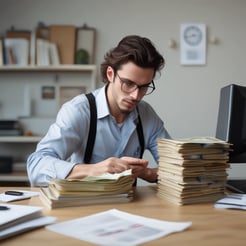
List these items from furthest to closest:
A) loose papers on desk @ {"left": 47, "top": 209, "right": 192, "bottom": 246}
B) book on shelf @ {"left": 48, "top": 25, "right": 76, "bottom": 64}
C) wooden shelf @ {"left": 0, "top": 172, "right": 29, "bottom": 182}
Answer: book on shelf @ {"left": 48, "top": 25, "right": 76, "bottom": 64}
wooden shelf @ {"left": 0, "top": 172, "right": 29, "bottom": 182}
loose papers on desk @ {"left": 47, "top": 209, "right": 192, "bottom": 246}

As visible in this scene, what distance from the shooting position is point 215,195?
4.36ft

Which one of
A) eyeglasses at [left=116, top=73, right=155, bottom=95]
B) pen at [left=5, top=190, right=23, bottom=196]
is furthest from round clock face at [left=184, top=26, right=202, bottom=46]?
pen at [left=5, top=190, right=23, bottom=196]

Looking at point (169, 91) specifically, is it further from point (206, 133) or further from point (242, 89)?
point (242, 89)

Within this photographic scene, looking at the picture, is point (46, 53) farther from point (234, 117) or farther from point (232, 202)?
point (232, 202)

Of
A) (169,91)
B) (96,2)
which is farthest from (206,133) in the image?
(96,2)

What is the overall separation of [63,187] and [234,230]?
1.71 ft

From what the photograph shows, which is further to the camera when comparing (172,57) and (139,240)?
(172,57)

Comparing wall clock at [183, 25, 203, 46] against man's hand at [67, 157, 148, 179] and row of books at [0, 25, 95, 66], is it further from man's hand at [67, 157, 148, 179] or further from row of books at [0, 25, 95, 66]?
man's hand at [67, 157, 148, 179]

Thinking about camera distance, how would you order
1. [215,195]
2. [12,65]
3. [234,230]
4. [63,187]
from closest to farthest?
[234,230] → [63,187] → [215,195] → [12,65]

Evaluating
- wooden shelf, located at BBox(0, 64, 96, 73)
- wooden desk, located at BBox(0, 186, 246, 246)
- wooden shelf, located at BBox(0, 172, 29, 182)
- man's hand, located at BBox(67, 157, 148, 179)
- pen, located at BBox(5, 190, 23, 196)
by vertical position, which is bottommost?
wooden shelf, located at BBox(0, 172, 29, 182)

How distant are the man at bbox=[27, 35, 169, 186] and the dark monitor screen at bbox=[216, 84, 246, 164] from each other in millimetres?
331

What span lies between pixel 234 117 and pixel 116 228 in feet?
2.49

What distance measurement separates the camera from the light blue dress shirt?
145 cm

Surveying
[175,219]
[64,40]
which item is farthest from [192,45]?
[175,219]
